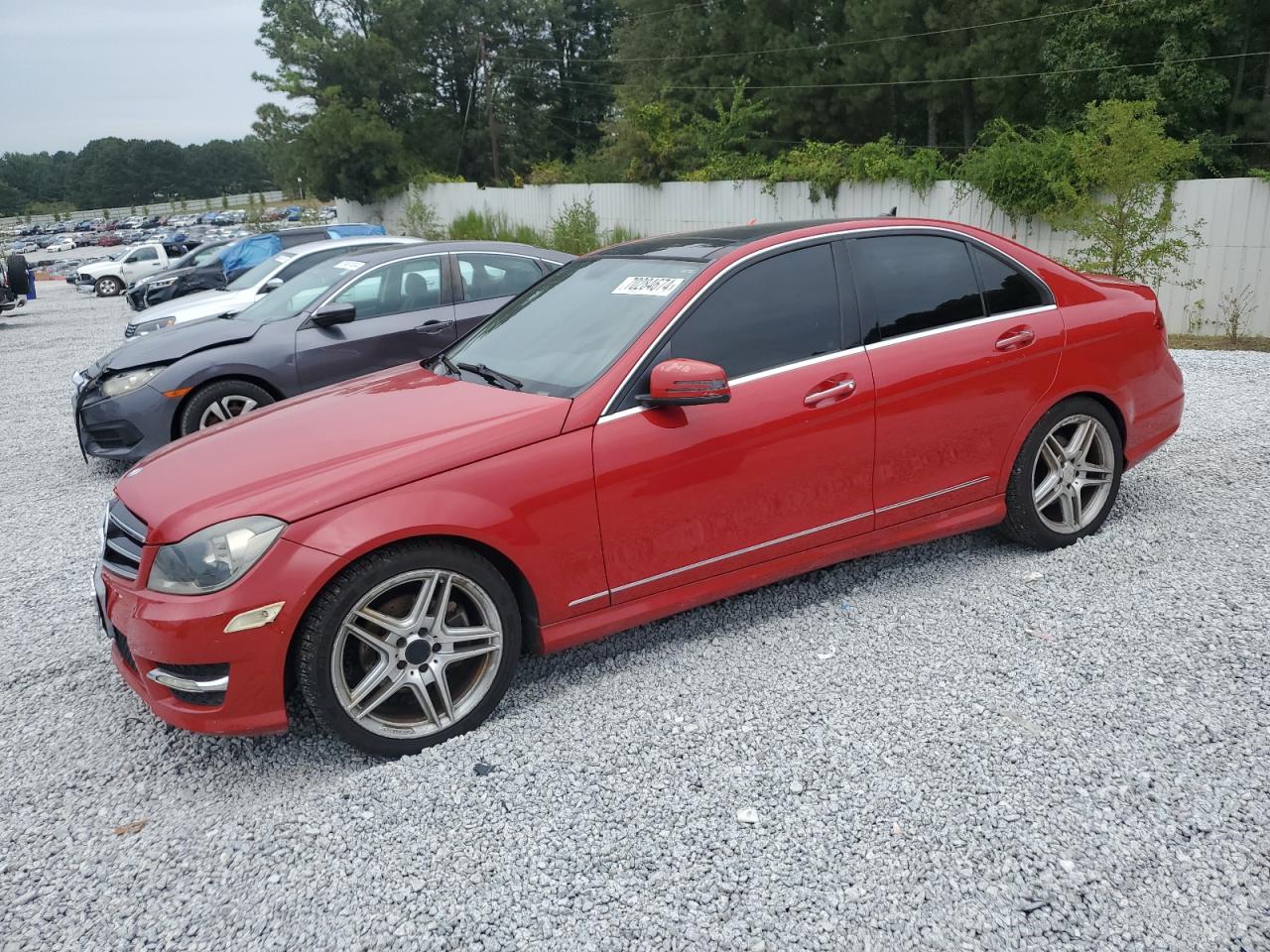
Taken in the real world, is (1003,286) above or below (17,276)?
above

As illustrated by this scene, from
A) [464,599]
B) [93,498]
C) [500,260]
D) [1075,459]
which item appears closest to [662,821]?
[464,599]

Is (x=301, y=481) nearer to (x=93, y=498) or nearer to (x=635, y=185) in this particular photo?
(x=93, y=498)

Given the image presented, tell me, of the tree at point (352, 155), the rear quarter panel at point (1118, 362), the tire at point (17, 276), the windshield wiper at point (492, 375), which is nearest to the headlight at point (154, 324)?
the windshield wiper at point (492, 375)

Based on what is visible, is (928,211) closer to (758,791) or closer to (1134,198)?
(1134,198)

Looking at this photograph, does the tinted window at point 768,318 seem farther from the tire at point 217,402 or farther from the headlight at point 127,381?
the headlight at point 127,381

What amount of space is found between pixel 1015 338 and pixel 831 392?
3.49 ft

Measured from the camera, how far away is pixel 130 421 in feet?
23.4

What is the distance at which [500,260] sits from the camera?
834 cm

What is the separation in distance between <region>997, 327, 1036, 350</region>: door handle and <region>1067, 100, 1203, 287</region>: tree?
410 inches

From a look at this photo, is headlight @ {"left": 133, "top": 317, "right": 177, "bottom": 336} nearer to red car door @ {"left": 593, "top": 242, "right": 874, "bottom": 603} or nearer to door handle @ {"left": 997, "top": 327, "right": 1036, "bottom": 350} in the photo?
red car door @ {"left": 593, "top": 242, "right": 874, "bottom": 603}

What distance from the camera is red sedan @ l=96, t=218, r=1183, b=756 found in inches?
126

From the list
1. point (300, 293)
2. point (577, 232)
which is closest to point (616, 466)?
point (300, 293)

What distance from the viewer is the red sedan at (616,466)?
320 centimetres

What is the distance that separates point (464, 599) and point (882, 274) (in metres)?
2.26
